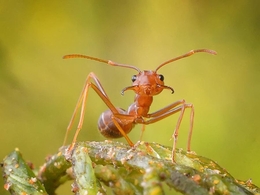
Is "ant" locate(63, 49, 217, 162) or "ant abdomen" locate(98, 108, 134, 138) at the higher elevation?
"ant" locate(63, 49, 217, 162)

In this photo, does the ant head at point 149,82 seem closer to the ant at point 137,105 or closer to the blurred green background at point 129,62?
the ant at point 137,105

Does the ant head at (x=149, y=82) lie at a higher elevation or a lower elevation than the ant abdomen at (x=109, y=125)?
higher

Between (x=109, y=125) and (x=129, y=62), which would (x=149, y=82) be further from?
(x=129, y=62)

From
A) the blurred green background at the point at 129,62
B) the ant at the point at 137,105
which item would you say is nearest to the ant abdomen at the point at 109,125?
the ant at the point at 137,105

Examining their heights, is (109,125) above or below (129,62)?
below

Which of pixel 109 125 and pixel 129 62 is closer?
pixel 109 125

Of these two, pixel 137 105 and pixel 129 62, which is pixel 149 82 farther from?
pixel 129 62

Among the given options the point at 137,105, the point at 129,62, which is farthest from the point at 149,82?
the point at 129,62

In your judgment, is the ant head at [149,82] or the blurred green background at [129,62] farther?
the blurred green background at [129,62]

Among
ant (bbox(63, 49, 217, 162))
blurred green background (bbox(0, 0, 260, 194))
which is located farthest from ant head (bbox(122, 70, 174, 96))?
blurred green background (bbox(0, 0, 260, 194))

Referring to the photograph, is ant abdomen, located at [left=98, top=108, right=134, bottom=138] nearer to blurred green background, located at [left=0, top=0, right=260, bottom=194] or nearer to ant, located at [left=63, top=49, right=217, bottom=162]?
ant, located at [left=63, top=49, right=217, bottom=162]
